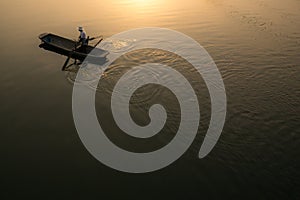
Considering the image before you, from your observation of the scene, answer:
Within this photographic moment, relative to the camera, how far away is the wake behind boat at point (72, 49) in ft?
46.0

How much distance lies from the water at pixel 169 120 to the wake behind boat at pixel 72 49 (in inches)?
17.8

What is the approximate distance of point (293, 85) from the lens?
12719 millimetres

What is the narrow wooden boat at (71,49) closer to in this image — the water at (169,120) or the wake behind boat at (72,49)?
the wake behind boat at (72,49)

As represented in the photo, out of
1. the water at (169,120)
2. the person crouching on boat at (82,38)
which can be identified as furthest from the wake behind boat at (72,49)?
the water at (169,120)

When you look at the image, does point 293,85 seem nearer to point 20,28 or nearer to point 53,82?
point 53,82

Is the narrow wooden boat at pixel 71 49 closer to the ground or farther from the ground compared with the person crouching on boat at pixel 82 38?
closer to the ground

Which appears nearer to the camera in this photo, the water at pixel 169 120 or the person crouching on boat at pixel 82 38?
the water at pixel 169 120

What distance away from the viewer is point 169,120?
413 inches

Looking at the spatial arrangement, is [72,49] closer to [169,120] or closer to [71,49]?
[71,49]

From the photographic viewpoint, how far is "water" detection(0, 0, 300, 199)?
8.09 m

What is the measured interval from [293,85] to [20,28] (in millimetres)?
17401

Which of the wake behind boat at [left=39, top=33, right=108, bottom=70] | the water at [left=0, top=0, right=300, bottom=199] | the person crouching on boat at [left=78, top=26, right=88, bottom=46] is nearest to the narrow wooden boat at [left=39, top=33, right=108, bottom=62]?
the wake behind boat at [left=39, top=33, right=108, bottom=70]

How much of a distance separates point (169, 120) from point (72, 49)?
24.0 feet

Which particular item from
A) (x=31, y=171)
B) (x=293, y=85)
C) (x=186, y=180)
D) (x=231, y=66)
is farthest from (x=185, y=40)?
(x=31, y=171)
